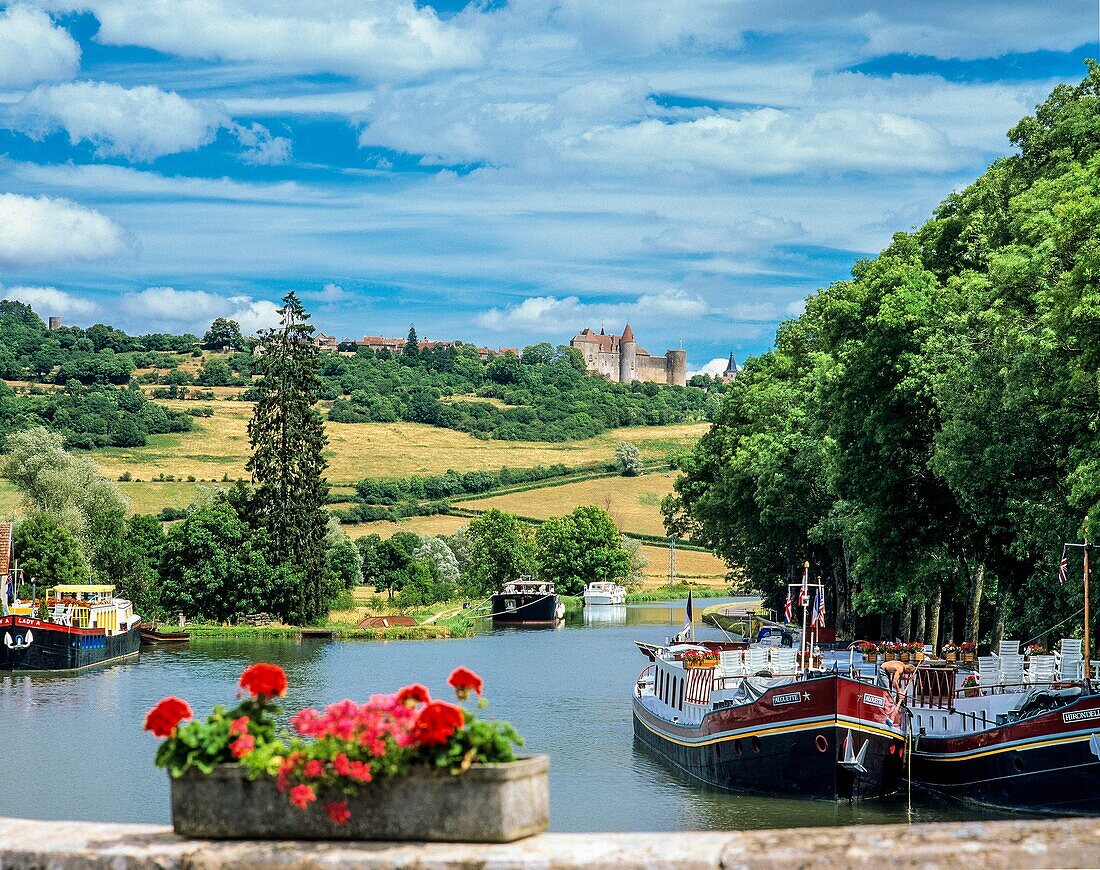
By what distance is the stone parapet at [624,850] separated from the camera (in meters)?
8.20

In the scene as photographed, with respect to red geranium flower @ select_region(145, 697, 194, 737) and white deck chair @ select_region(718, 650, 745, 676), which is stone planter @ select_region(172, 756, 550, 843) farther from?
white deck chair @ select_region(718, 650, 745, 676)

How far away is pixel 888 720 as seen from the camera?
31.2 metres

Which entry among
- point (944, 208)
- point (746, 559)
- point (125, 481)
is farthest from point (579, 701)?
point (125, 481)

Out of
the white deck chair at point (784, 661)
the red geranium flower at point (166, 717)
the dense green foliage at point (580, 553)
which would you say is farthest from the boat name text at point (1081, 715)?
the dense green foliage at point (580, 553)

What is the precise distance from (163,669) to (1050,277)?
4393cm

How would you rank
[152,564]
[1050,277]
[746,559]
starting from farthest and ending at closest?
[152,564] < [746,559] < [1050,277]

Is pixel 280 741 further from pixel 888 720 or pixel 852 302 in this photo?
pixel 852 302

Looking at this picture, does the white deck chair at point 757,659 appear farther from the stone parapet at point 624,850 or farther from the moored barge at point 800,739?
the stone parapet at point 624,850

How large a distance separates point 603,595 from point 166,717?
11071 centimetres

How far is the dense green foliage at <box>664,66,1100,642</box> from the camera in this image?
3291cm

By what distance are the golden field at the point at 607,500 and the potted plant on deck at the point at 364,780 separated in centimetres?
15003

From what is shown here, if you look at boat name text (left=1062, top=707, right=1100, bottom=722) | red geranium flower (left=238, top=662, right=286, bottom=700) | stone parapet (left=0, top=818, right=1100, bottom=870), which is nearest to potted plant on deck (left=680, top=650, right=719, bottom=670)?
boat name text (left=1062, top=707, right=1100, bottom=722)

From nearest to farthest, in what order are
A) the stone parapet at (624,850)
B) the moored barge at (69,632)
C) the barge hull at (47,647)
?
the stone parapet at (624,850), the barge hull at (47,647), the moored barge at (69,632)

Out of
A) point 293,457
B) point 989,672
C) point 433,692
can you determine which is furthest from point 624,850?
point 293,457
